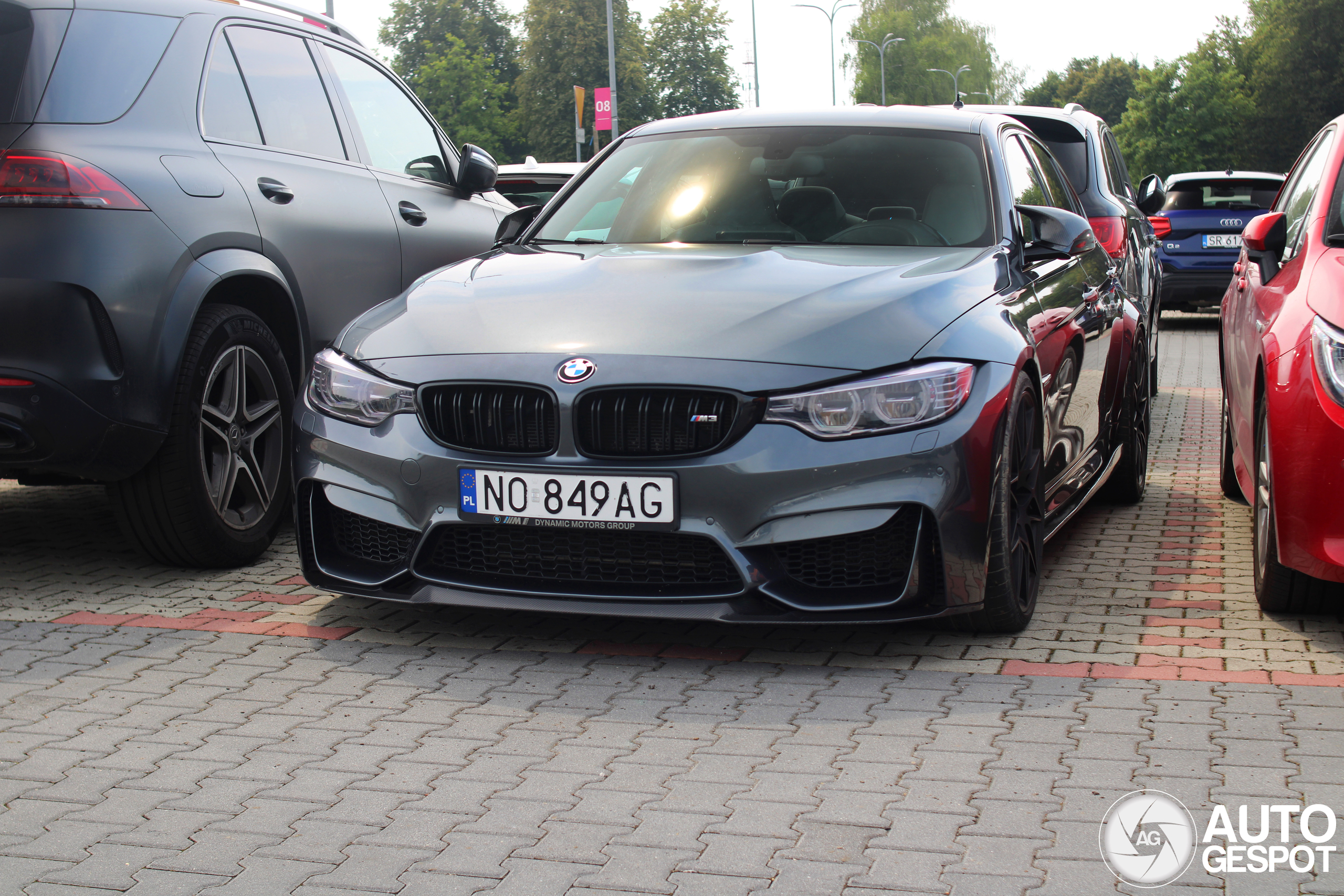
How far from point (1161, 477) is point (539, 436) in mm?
4584

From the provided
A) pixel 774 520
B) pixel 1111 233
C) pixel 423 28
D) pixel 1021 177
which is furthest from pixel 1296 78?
pixel 774 520

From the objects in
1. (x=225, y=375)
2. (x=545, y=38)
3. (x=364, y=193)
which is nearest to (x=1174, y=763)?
(x=225, y=375)

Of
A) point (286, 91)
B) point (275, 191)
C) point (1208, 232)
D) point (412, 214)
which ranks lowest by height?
point (1208, 232)

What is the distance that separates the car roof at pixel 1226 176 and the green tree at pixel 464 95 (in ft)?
187

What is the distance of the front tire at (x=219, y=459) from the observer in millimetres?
5035

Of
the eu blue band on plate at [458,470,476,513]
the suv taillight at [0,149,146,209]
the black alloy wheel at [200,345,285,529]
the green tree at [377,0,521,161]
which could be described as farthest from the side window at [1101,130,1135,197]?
the green tree at [377,0,521,161]

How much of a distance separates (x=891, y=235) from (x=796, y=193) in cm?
41

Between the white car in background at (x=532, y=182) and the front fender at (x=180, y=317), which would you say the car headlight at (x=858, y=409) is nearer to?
the front fender at (x=180, y=317)

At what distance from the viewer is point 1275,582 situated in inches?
184

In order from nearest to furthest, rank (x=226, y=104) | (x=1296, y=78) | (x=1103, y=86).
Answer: (x=226, y=104), (x=1296, y=78), (x=1103, y=86)

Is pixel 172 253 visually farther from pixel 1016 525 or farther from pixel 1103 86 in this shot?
pixel 1103 86

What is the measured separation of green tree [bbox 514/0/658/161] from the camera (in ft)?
260

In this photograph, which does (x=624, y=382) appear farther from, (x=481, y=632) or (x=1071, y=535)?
(x=1071, y=535)

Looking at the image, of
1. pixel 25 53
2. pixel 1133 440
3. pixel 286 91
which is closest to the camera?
pixel 25 53
